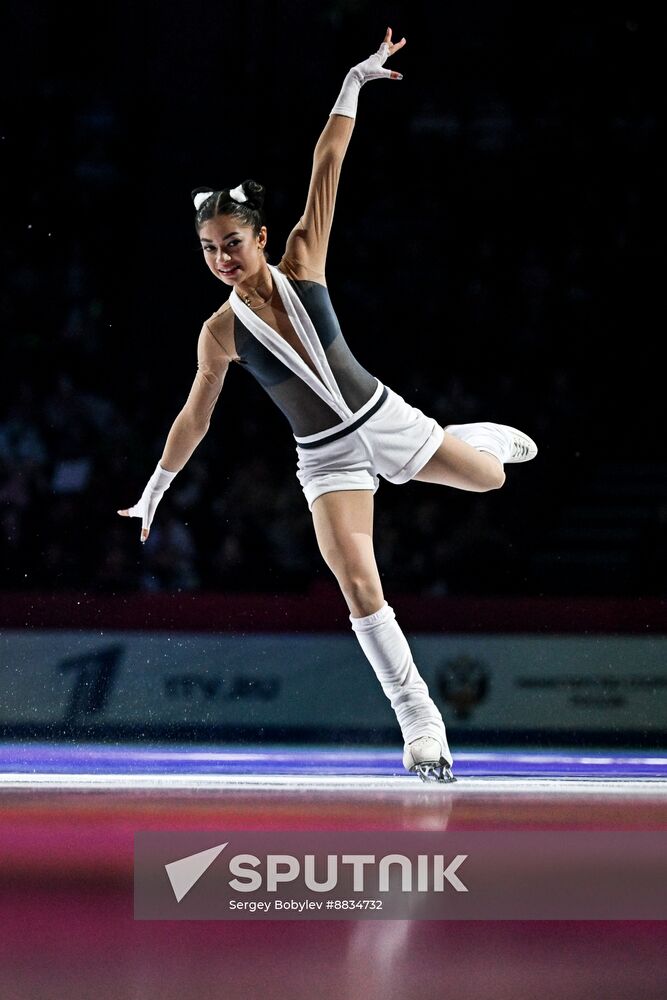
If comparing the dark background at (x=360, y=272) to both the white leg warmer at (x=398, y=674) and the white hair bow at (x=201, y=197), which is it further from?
the white hair bow at (x=201, y=197)

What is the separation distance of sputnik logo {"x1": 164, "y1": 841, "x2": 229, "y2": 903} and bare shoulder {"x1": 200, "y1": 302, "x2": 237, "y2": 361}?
1.81 metres

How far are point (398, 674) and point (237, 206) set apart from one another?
61.1 inches

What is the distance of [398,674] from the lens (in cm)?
384

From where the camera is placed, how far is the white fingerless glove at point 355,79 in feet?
12.7

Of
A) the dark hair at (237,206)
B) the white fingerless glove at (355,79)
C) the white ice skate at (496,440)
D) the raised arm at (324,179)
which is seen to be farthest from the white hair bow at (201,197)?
the white ice skate at (496,440)

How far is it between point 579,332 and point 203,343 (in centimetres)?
358

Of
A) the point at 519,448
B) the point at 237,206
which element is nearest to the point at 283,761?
the point at 519,448

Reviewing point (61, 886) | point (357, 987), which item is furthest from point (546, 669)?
point (357, 987)

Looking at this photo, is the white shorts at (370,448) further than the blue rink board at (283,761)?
No

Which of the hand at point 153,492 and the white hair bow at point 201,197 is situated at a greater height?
the white hair bow at point 201,197

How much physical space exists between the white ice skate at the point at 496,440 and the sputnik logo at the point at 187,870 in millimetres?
1869

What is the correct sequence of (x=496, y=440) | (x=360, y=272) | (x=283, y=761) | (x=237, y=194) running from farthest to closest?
(x=360, y=272) < (x=283, y=761) < (x=496, y=440) < (x=237, y=194)

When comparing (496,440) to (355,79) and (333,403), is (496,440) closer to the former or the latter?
(333,403)

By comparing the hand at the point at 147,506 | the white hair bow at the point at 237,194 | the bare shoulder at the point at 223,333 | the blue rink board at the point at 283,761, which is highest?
the white hair bow at the point at 237,194
